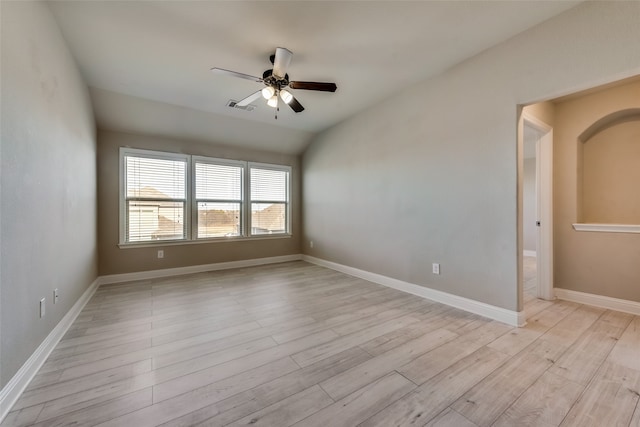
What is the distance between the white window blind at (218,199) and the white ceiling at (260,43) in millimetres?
1273

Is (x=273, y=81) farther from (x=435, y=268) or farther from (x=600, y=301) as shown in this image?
(x=600, y=301)

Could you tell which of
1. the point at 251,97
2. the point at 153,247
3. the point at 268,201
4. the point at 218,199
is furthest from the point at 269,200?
the point at 251,97

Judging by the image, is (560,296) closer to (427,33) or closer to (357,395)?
(357,395)

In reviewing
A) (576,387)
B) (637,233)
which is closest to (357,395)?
(576,387)

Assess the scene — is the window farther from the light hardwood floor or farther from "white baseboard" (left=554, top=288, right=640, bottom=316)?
"white baseboard" (left=554, top=288, right=640, bottom=316)

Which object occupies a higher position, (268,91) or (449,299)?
(268,91)

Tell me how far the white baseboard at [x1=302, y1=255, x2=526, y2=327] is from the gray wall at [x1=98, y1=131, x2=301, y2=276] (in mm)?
2073

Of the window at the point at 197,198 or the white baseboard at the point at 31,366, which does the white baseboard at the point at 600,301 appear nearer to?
the window at the point at 197,198

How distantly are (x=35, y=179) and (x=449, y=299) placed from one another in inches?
154

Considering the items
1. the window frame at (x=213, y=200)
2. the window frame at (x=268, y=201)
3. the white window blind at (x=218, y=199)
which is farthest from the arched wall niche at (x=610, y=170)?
the white window blind at (x=218, y=199)

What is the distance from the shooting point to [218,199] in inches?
194

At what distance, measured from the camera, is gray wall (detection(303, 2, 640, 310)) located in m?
2.06

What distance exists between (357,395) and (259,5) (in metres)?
2.87

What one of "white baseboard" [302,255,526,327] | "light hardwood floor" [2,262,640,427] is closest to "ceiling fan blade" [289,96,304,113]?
"light hardwood floor" [2,262,640,427]
